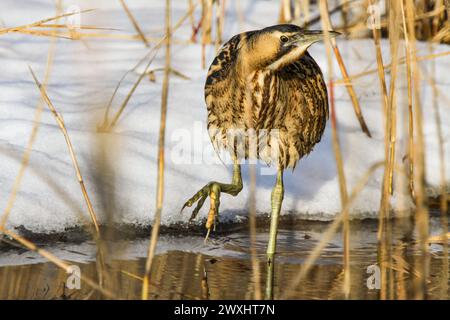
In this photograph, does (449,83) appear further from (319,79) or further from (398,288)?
(398,288)

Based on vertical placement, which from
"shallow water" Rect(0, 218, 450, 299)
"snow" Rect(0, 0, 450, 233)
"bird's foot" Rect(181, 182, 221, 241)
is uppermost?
"snow" Rect(0, 0, 450, 233)

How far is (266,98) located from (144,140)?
1043 mm

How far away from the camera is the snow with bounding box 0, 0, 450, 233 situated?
3.78 m

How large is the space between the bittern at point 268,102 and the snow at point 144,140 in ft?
1.14

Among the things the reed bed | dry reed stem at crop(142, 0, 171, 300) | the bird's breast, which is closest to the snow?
the reed bed

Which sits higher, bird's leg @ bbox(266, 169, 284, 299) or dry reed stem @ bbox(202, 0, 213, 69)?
dry reed stem @ bbox(202, 0, 213, 69)

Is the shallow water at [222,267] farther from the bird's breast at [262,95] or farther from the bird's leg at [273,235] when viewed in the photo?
the bird's breast at [262,95]

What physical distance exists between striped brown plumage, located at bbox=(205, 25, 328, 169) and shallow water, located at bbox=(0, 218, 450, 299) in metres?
0.40

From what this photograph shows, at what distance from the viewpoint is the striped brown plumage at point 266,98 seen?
342 cm

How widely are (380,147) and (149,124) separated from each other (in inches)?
47.8

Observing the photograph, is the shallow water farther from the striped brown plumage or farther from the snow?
the striped brown plumage

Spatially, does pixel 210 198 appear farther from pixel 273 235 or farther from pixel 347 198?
pixel 347 198

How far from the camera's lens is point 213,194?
3.65 m
